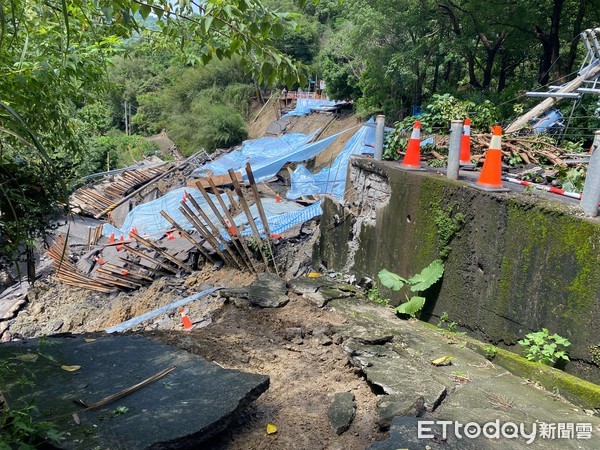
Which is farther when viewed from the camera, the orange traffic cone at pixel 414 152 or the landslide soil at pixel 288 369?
the orange traffic cone at pixel 414 152

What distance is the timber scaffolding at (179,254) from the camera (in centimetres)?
932

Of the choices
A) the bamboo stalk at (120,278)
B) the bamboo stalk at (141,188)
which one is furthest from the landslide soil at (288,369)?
the bamboo stalk at (141,188)

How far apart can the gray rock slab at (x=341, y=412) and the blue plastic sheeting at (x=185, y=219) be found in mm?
7084

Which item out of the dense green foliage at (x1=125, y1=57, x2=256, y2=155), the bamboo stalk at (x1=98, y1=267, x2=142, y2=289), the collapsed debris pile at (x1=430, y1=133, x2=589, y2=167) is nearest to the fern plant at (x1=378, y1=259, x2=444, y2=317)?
the collapsed debris pile at (x1=430, y1=133, x2=589, y2=167)

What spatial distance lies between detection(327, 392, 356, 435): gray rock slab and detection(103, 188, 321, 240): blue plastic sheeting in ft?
23.2

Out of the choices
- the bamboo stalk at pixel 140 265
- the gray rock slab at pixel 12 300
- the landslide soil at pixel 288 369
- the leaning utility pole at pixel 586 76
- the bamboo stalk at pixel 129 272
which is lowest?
the gray rock slab at pixel 12 300

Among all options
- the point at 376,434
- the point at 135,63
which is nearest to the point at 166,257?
the point at 376,434

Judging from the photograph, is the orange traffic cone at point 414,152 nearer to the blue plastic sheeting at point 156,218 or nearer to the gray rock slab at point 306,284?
the gray rock slab at point 306,284

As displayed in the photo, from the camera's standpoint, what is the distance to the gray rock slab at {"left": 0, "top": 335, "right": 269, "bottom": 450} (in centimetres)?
265

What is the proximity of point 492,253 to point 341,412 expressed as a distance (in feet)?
6.92

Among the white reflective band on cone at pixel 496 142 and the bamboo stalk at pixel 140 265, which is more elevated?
the white reflective band on cone at pixel 496 142

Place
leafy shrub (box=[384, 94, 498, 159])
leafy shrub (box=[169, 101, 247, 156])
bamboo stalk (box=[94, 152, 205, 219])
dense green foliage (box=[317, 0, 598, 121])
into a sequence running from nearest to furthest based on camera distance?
leafy shrub (box=[384, 94, 498, 159]) < dense green foliage (box=[317, 0, 598, 121]) < bamboo stalk (box=[94, 152, 205, 219]) < leafy shrub (box=[169, 101, 247, 156])

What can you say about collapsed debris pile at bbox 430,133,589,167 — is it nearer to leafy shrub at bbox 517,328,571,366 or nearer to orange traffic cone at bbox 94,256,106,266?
leafy shrub at bbox 517,328,571,366

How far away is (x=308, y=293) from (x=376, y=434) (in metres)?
2.82
